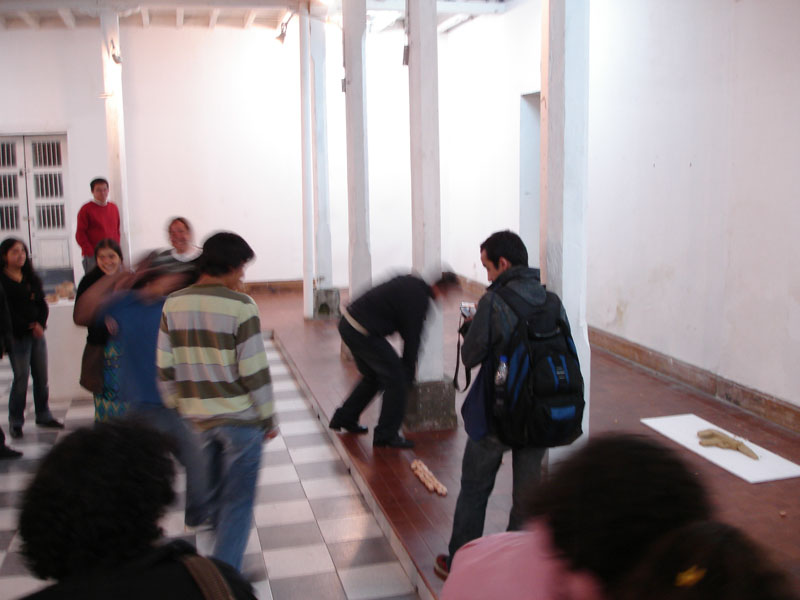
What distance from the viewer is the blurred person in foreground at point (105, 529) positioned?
1403mm

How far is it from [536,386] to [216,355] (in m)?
1.36

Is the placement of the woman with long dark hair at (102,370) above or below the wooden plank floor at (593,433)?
above

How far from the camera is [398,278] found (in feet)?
17.0

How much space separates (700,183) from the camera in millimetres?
6863

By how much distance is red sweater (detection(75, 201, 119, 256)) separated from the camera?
8.90m

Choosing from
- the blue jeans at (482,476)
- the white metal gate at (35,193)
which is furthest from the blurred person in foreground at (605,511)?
the white metal gate at (35,193)

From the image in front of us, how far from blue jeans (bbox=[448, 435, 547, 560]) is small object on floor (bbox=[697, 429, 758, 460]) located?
244 cm

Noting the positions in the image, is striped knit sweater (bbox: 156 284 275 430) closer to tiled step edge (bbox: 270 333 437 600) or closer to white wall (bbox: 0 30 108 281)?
tiled step edge (bbox: 270 333 437 600)

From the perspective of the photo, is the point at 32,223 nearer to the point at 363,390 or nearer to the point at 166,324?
the point at 363,390

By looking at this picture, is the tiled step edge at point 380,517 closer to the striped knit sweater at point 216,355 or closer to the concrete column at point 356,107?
the striped knit sweater at point 216,355

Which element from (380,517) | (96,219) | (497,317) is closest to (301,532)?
(380,517)

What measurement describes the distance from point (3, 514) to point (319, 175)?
6305 millimetres

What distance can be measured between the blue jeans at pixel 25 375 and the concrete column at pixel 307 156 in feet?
15.4

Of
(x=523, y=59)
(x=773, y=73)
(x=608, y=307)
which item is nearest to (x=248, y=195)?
(x=523, y=59)
